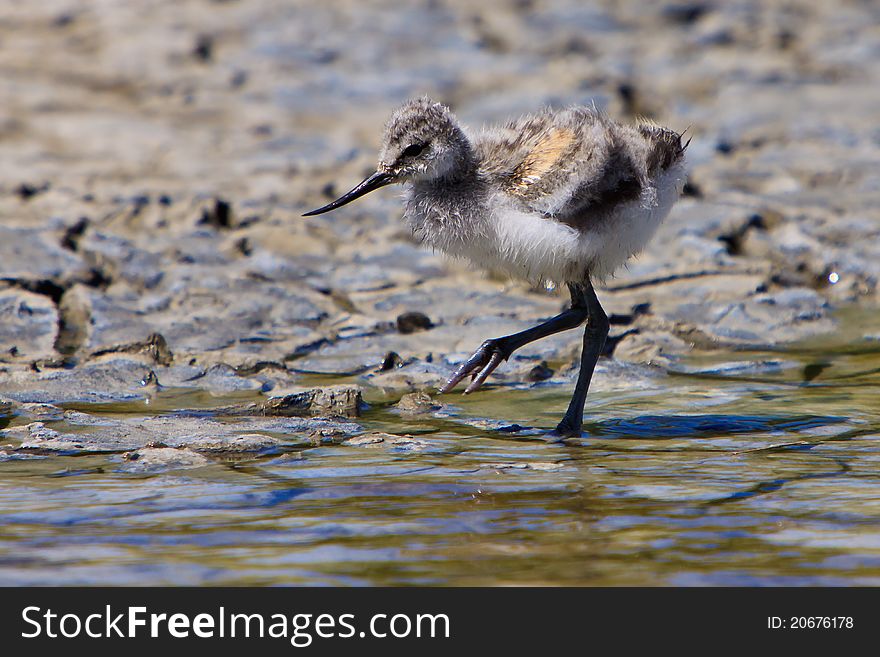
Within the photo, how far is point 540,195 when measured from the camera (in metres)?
4.42

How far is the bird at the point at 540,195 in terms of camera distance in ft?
14.4

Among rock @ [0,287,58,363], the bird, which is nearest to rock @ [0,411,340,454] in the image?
the bird

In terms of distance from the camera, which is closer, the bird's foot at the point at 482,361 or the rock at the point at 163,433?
the rock at the point at 163,433

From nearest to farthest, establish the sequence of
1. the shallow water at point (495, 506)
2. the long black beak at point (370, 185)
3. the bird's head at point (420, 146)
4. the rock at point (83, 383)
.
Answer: the shallow water at point (495, 506) < the bird's head at point (420, 146) < the long black beak at point (370, 185) < the rock at point (83, 383)

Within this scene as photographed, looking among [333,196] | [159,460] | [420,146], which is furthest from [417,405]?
[333,196]

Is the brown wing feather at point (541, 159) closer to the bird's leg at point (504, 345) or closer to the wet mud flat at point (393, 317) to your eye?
the bird's leg at point (504, 345)

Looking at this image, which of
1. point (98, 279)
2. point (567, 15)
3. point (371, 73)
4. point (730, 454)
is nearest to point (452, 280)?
point (98, 279)

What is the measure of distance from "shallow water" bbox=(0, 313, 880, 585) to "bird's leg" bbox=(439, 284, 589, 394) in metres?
0.14

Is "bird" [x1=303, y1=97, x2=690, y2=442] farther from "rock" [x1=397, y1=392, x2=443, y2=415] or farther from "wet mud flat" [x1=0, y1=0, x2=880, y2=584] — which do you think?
"wet mud flat" [x1=0, y1=0, x2=880, y2=584]

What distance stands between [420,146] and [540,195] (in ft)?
1.68

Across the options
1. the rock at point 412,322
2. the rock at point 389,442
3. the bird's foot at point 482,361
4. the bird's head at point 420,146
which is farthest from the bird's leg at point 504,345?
the rock at point 412,322

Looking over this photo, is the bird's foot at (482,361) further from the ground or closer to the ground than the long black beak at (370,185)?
closer to the ground

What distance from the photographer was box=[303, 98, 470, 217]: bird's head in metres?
4.62

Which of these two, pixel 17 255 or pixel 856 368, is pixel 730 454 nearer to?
pixel 856 368
